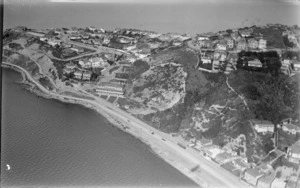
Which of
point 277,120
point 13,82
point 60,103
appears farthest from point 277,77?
point 13,82

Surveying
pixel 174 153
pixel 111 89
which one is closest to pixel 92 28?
pixel 111 89

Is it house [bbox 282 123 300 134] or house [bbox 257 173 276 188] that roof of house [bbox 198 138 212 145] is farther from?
house [bbox 282 123 300 134]

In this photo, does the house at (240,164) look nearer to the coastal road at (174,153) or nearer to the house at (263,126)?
the coastal road at (174,153)

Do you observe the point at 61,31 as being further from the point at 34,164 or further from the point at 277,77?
the point at 277,77

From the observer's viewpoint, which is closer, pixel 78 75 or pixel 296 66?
pixel 296 66

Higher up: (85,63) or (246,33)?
(246,33)

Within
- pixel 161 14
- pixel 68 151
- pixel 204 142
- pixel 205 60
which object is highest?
pixel 161 14

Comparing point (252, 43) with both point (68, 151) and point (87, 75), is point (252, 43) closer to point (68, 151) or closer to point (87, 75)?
point (87, 75)

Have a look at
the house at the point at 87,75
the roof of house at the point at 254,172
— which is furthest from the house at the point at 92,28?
the roof of house at the point at 254,172
